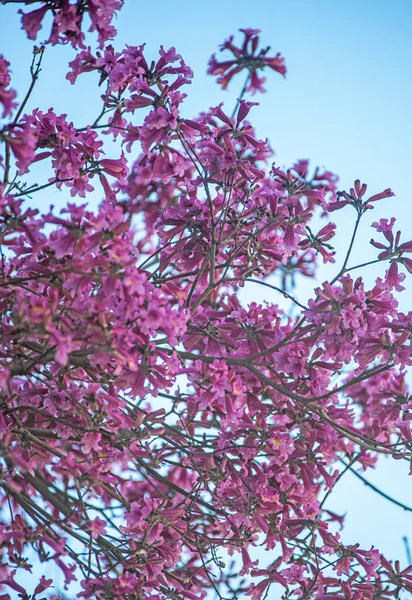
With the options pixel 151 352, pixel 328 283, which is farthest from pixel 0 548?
pixel 328 283

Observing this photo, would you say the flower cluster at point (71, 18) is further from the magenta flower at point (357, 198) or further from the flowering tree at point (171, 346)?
the magenta flower at point (357, 198)

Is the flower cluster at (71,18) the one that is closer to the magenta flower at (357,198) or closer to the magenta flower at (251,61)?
the magenta flower at (251,61)

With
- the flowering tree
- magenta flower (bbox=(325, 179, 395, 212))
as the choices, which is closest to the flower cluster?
the flowering tree

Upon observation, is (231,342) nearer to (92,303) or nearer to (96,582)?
(92,303)

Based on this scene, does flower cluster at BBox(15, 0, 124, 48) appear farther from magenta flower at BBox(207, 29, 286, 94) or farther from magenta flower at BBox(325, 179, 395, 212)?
magenta flower at BBox(325, 179, 395, 212)

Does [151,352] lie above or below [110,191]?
below

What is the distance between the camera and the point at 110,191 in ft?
13.2

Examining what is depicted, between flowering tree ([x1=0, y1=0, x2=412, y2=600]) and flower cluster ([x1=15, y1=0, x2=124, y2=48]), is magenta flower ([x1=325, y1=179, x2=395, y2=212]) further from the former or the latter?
flower cluster ([x1=15, y1=0, x2=124, y2=48])

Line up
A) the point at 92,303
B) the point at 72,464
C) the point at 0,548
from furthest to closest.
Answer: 1. the point at 0,548
2. the point at 72,464
3. the point at 92,303

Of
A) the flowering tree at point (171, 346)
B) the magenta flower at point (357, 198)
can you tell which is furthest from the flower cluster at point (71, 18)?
the magenta flower at point (357, 198)

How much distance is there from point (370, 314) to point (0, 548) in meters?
2.25

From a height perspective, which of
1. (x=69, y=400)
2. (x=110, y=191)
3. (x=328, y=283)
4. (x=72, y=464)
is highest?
(x=110, y=191)

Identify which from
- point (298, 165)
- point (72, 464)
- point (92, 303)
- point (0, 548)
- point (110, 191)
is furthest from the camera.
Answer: point (110, 191)

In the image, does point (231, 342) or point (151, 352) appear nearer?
point (151, 352)
